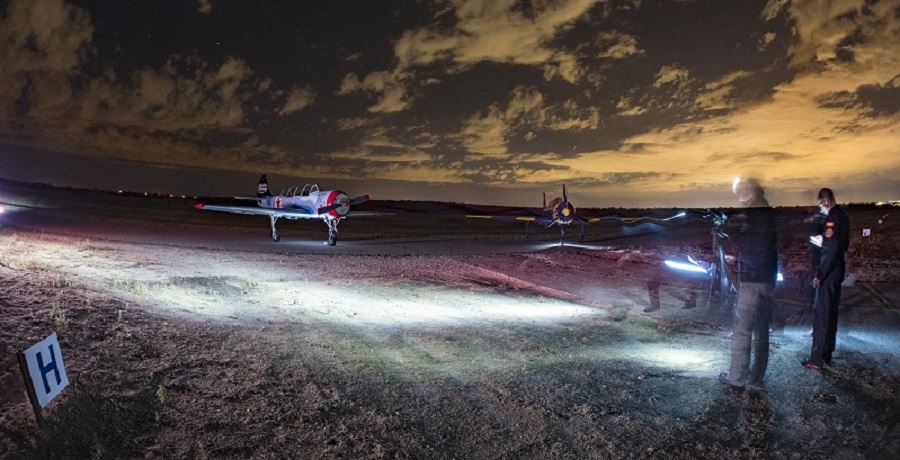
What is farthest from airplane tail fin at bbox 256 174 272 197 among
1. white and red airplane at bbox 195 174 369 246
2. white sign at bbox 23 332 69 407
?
white sign at bbox 23 332 69 407

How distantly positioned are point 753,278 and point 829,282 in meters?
1.55

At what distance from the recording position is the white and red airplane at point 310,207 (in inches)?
1074

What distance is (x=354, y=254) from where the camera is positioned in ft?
74.0

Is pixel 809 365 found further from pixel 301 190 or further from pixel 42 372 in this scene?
pixel 301 190

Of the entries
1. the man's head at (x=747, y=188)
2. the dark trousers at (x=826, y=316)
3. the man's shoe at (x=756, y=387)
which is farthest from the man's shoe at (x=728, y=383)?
the man's head at (x=747, y=188)

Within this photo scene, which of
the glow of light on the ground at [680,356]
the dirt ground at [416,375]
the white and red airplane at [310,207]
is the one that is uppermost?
the white and red airplane at [310,207]

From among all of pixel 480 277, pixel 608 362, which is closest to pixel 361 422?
pixel 608 362

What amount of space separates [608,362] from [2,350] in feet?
24.6

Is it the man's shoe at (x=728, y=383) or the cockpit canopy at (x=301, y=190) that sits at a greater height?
the cockpit canopy at (x=301, y=190)

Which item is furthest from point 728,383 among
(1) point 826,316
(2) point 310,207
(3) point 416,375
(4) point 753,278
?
(2) point 310,207

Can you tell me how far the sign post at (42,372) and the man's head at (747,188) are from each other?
7.00m

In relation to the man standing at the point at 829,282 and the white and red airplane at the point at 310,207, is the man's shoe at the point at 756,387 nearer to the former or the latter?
the man standing at the point at 829,282

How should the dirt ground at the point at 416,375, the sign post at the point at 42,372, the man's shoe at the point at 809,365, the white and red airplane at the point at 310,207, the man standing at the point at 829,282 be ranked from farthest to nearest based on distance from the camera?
the white and red airplane at the point at 310,207 < the man's shoe at the point at 809,365 < the man standing at the point at 829,282 < the dirt ground at the point at 416,375 < the sign post at the point at 42,372

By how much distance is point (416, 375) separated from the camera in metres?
6.59
